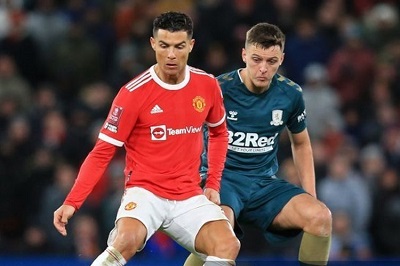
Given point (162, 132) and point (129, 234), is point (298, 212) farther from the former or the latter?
point (129, 234)

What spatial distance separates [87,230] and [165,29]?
4.14m

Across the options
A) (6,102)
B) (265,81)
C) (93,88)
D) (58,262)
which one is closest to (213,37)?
(93,88)

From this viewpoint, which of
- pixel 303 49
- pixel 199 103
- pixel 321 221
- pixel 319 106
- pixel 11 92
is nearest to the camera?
pixel 199 103

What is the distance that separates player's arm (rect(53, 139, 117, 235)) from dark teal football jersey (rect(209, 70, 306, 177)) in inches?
38.9

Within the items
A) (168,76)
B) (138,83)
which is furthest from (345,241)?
(138,83)

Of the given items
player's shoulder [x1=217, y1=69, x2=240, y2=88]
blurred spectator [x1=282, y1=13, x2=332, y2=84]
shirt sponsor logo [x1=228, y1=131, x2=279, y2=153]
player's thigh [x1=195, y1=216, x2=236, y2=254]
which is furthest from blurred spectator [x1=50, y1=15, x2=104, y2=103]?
player's thigh [x1=195, y1=216, x2=236, y2=254]

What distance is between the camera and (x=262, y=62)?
675cm

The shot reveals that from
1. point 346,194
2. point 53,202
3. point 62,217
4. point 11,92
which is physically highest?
point 62,217

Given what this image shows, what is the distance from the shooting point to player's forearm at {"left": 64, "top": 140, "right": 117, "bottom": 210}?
6.22m

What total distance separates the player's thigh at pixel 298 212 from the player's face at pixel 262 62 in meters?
0.76

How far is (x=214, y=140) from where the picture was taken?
22.1 ft

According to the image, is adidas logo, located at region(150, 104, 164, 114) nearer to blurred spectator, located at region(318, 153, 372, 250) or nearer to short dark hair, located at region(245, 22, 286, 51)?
short dark hair, located at region(245, 22, 286, 51)

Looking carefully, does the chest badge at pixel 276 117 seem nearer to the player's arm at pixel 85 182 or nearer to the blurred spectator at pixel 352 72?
the player's arm at pixel 85 182

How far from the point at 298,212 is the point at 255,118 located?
0.67 m
